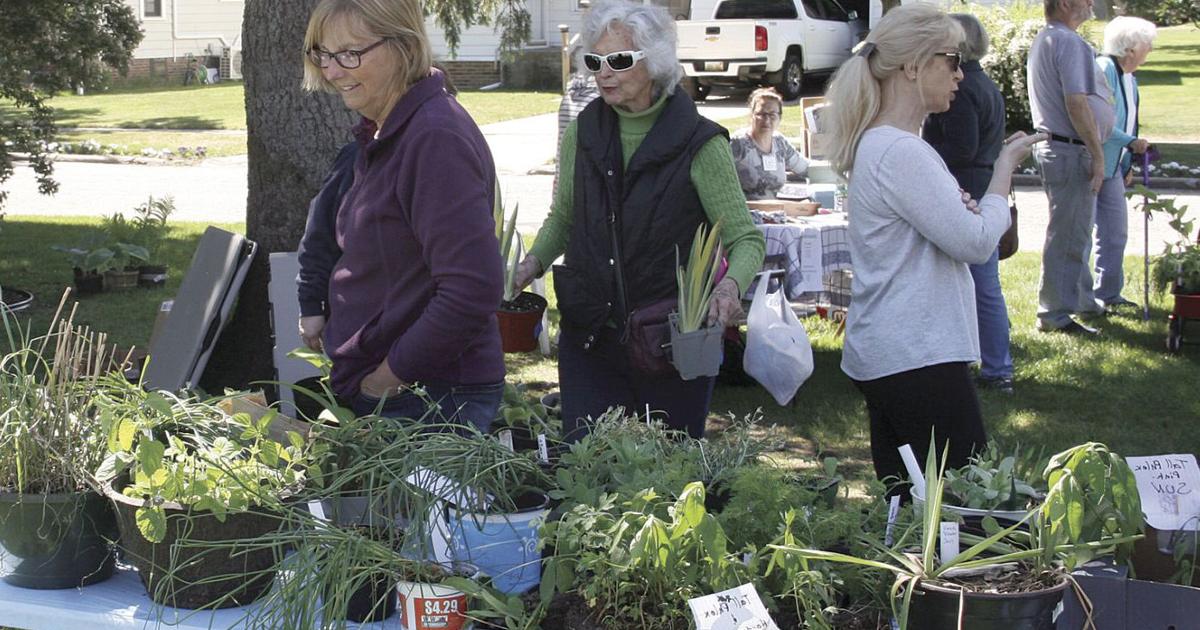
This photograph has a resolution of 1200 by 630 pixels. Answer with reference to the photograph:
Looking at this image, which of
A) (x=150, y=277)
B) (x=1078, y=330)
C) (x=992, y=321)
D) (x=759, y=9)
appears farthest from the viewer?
(x=759, y=9)

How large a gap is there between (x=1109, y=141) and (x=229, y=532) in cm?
644

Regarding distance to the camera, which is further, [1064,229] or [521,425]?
[1064,229]

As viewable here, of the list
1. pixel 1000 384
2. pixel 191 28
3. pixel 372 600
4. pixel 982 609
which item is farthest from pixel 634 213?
pixel 191 28

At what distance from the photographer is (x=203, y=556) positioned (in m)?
2.09

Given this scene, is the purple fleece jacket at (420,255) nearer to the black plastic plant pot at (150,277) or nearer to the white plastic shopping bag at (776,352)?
the white plastic shopping bag at (776,352)

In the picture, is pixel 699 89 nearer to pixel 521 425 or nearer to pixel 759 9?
pixel 759 9

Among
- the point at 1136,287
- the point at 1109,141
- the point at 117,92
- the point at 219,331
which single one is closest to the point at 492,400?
the point at 219,331

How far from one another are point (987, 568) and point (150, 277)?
8.10 metres

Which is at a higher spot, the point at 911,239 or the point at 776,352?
the point at 911,239

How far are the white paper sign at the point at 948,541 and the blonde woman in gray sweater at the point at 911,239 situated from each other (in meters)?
1.22

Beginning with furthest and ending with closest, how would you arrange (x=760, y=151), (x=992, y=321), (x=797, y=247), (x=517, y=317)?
1. (x=760, y=151)
2. (x=797, y=247)
3. (x=992, y=321)
4. (x=517, y=317)

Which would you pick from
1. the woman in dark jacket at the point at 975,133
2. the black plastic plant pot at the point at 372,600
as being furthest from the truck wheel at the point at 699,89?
the black plastic plant pot at the point at 372,600

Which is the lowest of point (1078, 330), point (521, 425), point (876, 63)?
point (1078, 330)

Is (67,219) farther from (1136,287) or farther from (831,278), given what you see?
(1136,287)
